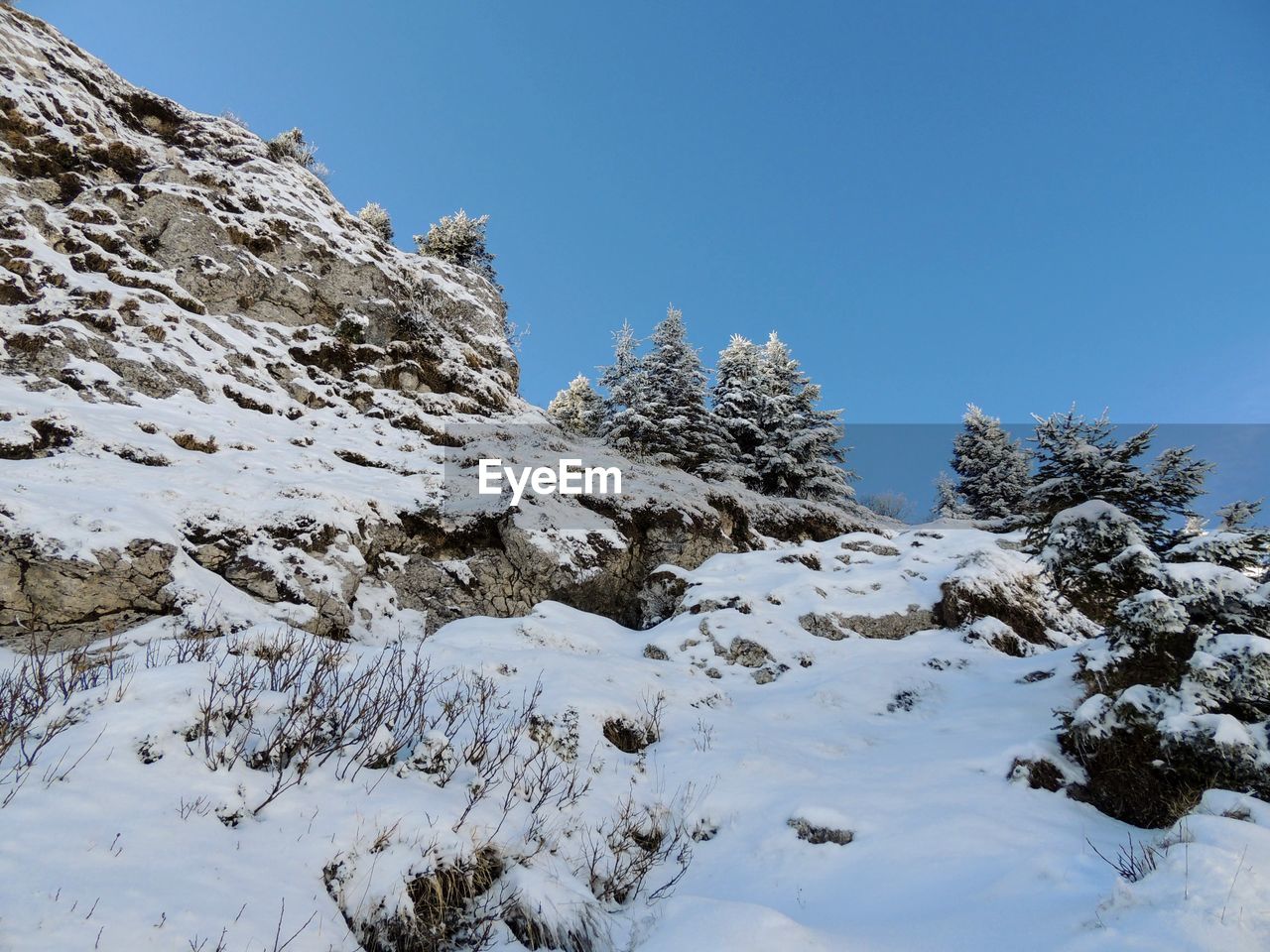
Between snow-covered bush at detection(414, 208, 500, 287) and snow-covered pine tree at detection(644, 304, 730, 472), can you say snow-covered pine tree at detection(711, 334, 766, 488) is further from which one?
snow-covered bush at detection(414, 208, 500, 287)

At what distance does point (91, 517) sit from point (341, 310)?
1635 centimetres

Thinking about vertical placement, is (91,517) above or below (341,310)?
below

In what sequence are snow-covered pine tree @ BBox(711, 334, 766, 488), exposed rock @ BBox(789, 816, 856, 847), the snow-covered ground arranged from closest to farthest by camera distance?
the snow-covered ground
exposed rock @ BBox(789, 816, 856, 847)
snow-covered pine tree @ BBox(711, 334, 766, 488)

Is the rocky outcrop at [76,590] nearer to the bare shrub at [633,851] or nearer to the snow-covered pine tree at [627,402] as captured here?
the bare shrub at [633,851]

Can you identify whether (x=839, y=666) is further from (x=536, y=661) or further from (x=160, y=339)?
(x=160, y=339)

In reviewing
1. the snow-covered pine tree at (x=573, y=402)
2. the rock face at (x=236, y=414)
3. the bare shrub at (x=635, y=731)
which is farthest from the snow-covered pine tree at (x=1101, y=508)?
the snow-covered pine tree at (x=573, y=402)

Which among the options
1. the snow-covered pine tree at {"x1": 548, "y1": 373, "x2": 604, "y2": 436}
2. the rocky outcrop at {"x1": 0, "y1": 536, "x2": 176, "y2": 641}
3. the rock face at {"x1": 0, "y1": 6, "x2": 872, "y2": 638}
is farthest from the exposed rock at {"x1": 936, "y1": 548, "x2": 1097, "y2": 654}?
the snow-covered pine tree at {"x1": 548, "y1": 373, "x2": 604, "y2": 436}

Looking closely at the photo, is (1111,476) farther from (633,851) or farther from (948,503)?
(948,503)

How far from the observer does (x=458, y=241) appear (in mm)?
34281

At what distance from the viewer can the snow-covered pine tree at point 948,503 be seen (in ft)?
96.8

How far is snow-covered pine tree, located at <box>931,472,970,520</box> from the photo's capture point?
29500mm

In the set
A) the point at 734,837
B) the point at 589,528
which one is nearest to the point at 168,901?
the point at 734,837

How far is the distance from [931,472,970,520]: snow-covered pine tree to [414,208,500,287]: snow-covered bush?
1197 inches

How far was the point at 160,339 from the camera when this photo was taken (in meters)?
16.4
